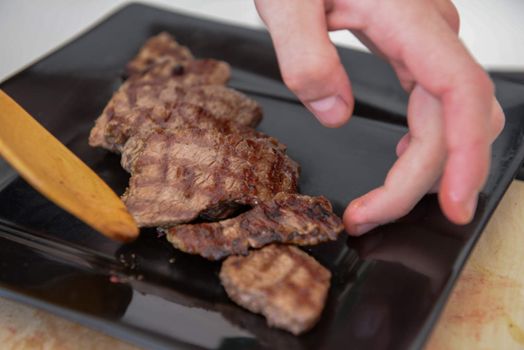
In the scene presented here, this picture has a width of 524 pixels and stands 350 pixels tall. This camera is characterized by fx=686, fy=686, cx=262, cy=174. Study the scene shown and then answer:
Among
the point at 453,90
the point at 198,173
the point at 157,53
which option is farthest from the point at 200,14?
the point at 453,90

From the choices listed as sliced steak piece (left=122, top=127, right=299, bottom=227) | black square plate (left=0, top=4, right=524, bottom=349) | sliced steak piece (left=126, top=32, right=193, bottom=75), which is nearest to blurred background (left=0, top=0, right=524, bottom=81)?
sliced steak piece (left=126, top=32, right=193, bottom=75)

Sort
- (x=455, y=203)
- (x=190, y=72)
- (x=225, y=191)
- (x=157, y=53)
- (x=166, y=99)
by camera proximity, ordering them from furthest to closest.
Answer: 1. (x=157, y=53)
2. (x=190, y=72)
3. (x=166, y=99)
4. (x=225, y=191)
5. (x=455, y=203)

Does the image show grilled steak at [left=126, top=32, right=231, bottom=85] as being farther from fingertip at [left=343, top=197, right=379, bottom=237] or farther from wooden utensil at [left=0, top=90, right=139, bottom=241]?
fingertip at [left=343, top=197, right=379, bottom=237]

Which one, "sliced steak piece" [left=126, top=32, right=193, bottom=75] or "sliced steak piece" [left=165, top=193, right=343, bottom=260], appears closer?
"sliced steak piece" [left=165, top=193, right=343, bottom=260]

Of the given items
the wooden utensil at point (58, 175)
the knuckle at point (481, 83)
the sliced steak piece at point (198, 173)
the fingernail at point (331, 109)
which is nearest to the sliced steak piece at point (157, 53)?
the sliced steak piece at point (198, 173)

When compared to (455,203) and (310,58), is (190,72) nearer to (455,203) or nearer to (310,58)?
(310,58)

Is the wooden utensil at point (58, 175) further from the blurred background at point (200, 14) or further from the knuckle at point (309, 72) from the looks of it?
the blurred background at point (200, 14)
